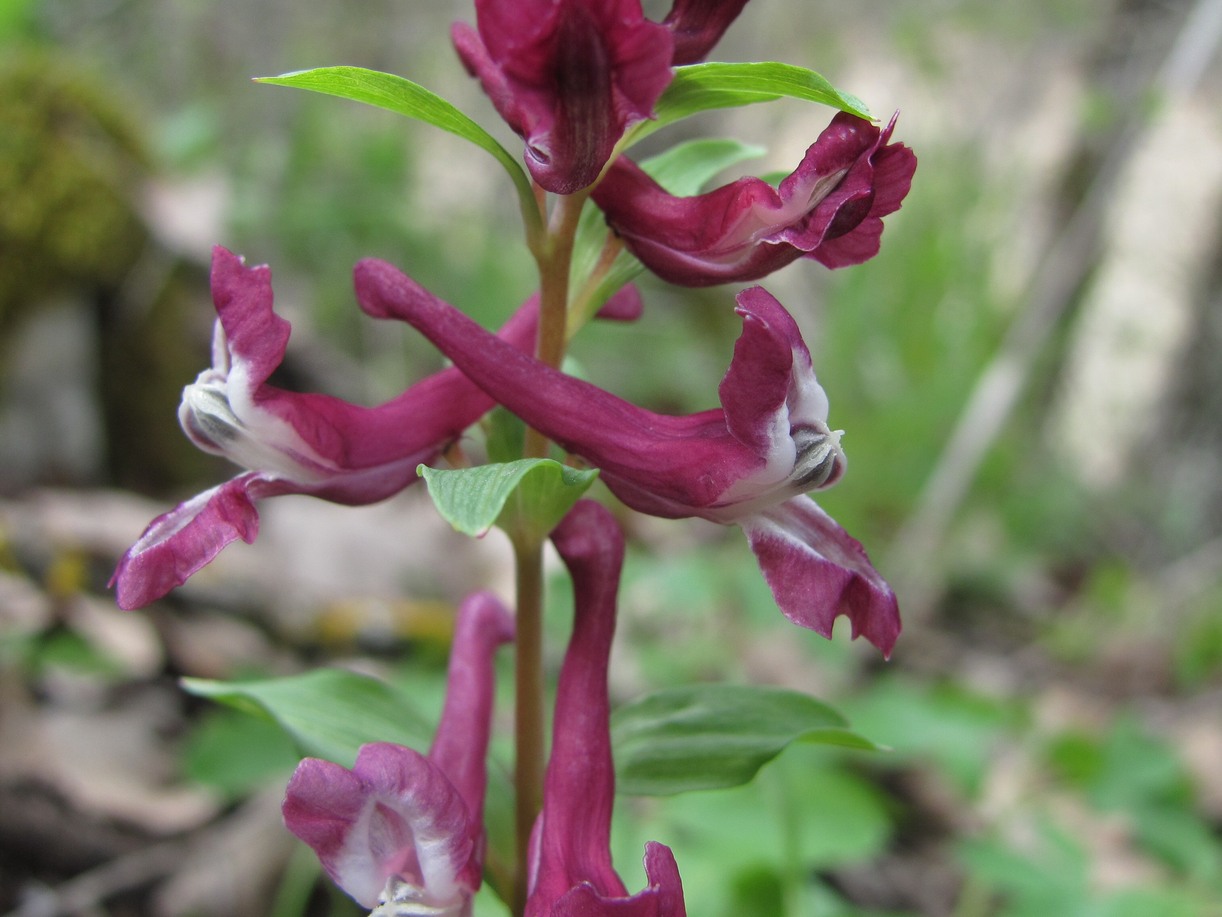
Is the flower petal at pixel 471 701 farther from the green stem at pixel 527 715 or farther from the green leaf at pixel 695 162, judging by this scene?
the green leaf at pixel 695 162

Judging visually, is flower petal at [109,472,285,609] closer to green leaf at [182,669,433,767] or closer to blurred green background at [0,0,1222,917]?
green leaf at [182,669,433,767]

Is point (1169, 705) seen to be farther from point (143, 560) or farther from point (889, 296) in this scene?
point (143, 560)

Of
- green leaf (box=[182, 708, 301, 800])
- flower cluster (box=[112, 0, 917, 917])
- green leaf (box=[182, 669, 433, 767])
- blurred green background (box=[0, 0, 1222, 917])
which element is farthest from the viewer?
blurred green background (box=[0, 0, 1222, 917])

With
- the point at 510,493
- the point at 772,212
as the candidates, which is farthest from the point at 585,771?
the point at 772,212

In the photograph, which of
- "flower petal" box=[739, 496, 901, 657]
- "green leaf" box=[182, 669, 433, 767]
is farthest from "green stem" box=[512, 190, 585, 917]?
"flower petal" box=[739, 496, 901, 657]

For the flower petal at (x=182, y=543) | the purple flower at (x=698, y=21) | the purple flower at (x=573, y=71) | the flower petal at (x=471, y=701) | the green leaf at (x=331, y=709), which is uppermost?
the purple flower at (x=698, y=21)

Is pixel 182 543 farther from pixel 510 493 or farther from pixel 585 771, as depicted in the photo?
pixel 585 771

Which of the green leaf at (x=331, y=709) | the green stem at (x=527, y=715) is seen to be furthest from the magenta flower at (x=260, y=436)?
the green leaf at (x=331, y=709)
